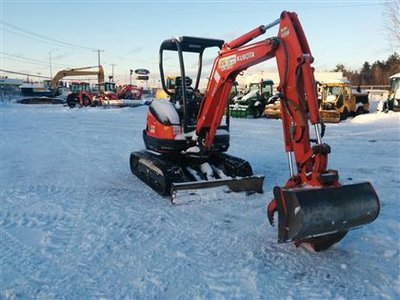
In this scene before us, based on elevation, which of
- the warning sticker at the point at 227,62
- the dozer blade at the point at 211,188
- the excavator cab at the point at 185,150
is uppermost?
the warning sticker at the point at 227,62

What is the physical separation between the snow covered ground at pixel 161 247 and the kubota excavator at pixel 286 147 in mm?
360

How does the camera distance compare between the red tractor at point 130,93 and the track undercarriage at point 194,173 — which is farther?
the red tractor at point 130,93

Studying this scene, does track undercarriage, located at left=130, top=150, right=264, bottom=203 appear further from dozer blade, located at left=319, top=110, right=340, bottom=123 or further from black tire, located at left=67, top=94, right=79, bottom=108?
black tire, located at left=67, top=94, right=79, bottom=108

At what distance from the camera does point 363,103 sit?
24891 millimetres

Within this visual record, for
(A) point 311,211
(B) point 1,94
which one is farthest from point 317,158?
(B) point 1,94

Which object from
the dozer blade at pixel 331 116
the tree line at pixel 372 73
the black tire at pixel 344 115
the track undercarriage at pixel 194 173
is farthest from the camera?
the tree line at pixel 372 73

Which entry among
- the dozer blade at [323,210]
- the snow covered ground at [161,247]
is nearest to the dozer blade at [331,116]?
the snow covered ground at [161,247]

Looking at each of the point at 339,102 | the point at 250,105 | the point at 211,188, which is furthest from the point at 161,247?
the point at 250,105

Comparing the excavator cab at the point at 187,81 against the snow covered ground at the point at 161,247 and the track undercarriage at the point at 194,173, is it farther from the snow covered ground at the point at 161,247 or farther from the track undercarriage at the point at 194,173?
the snow covered ground at the point at 161,247

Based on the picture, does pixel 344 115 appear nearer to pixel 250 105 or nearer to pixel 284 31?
pixel 250 105

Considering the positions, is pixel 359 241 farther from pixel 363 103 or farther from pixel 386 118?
pixel 363 103

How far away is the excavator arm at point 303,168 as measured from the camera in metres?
3.72

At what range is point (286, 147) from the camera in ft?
15.3

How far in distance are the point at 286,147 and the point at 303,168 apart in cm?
43
